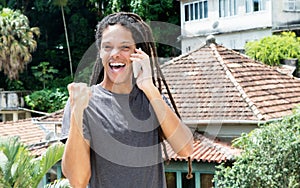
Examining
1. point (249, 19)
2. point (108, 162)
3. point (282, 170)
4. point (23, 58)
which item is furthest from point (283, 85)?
point (23, 58)

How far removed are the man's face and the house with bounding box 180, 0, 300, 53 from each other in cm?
1438

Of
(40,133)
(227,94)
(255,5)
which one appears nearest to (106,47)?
(227,94)

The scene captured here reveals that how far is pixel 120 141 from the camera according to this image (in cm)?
163

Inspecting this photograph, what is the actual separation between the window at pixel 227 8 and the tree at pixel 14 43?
7742 millimetres

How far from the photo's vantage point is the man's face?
64.7 inches

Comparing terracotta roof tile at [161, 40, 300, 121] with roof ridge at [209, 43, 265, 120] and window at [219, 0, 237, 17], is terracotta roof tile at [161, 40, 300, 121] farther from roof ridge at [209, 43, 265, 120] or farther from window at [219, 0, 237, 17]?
window at [219, 0, 237, 17]

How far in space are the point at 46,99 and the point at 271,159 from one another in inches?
651

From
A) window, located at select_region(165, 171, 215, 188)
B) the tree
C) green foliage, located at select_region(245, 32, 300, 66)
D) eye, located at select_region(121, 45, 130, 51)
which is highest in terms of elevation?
the tree

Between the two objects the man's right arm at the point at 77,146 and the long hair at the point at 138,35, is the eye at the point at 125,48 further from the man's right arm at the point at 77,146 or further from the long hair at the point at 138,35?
the man's right arm at the point at 77,146

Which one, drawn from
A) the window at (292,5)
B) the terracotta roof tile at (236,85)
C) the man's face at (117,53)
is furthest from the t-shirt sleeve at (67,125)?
the window at (292,5)

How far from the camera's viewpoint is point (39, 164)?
6.61m

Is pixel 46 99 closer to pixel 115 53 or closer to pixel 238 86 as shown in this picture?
pixel 238 86

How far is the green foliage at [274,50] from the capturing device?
12.7 metres

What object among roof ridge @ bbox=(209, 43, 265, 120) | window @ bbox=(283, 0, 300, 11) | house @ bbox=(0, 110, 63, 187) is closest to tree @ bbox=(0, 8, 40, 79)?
house @ bbox=(0, 110, 63, 187)
